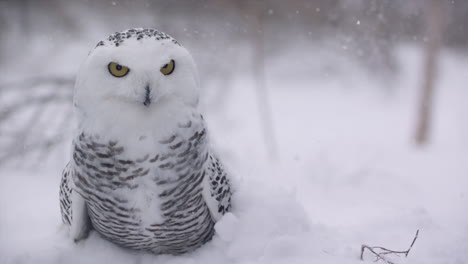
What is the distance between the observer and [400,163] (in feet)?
15.4

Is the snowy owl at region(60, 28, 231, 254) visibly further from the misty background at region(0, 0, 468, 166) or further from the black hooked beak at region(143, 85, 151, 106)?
the misty background at region(0, 0, 468, 166)

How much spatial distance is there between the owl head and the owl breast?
113 mm

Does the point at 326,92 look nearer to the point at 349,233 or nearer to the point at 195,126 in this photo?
the point at 349,233

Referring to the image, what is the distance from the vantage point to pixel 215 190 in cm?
148

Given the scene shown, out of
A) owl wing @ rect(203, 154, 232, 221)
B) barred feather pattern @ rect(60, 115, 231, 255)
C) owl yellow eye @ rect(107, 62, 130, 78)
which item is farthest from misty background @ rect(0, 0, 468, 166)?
owl yellow eye @ rect(107, 62, 130, 78)

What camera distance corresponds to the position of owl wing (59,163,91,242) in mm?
1441

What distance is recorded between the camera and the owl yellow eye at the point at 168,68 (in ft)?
3.95

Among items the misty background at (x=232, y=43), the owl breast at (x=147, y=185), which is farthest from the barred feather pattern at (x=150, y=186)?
the misty background at (x=232, y=43)

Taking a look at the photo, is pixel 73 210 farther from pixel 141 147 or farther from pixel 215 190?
pixel 215 190

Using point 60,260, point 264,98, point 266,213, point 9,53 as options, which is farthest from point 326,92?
point 60,260

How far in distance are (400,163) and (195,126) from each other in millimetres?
3966

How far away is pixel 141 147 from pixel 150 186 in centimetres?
15

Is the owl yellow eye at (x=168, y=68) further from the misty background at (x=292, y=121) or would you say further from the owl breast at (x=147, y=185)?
the misty background at (x=292, y=121)

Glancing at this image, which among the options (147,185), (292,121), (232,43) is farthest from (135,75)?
(292,121)
